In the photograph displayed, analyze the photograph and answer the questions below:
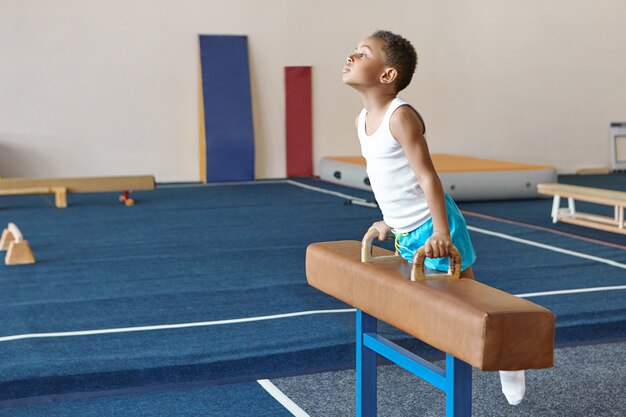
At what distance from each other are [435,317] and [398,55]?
32.3 inches

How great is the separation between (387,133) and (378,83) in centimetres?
16

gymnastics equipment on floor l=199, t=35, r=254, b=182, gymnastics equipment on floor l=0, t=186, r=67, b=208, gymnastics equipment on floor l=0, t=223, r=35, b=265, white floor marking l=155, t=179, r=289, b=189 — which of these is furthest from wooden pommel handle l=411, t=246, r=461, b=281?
gymnastics equipment on floor l=199, t=35, r=254, b=182

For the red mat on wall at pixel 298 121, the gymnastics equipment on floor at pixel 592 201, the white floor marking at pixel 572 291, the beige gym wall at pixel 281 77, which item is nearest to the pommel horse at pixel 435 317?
the white floor marking at pixel 572 291

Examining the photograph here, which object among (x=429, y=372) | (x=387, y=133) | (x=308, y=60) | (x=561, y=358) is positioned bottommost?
(x=561, y=358)

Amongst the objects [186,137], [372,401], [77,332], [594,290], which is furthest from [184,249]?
[186,137]

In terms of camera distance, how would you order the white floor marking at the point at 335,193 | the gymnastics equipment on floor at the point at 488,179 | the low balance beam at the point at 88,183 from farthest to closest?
1. the gymnastics equipment on floor at the point at 488,179
2. the white floor marking at the point at 335,193
3. the low balance beam at the point at 88,183

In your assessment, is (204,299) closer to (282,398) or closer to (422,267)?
(282,398)

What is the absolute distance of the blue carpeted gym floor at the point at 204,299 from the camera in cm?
319

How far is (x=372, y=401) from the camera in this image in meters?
2.62

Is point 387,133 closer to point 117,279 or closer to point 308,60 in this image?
point 117,279

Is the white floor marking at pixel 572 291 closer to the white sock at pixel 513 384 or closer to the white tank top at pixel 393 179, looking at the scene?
the white sock at pixel 513 384

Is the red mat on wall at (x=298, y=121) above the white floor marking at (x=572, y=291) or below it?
above

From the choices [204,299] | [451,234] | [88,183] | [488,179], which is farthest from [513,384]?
[88,183]

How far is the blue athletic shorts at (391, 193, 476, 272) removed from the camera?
253 centimetres
